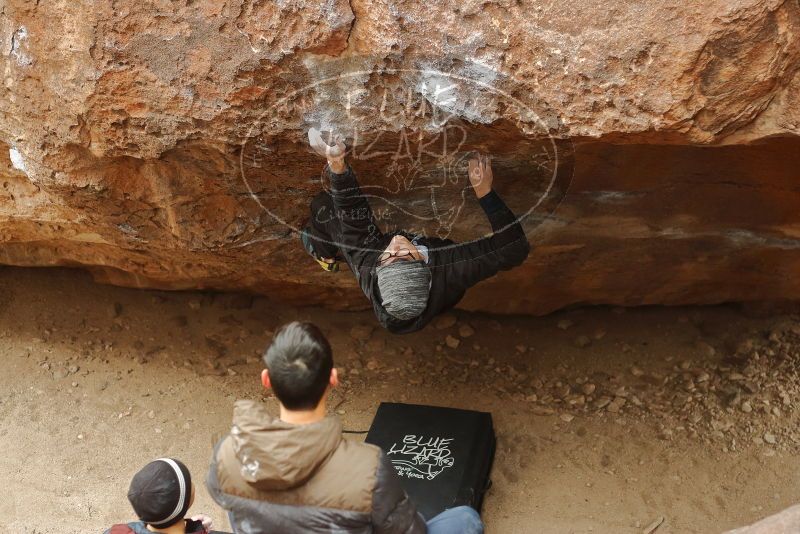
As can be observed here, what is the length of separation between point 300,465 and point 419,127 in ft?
3.07

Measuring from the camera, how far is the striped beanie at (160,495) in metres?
1.87

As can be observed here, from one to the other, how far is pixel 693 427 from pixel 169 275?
2.03 meters

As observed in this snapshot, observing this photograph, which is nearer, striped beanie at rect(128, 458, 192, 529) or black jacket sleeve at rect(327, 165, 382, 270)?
striped beanie at rect(128, 458, 192, 529)

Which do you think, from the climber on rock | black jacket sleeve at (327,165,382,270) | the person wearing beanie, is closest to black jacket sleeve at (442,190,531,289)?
the climber on rock

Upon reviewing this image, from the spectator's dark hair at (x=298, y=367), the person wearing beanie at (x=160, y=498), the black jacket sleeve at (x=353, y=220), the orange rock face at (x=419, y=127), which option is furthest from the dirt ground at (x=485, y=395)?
the spectator's dark hair at (x=298, y=367)

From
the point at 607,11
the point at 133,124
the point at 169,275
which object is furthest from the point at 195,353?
the point at 607,11

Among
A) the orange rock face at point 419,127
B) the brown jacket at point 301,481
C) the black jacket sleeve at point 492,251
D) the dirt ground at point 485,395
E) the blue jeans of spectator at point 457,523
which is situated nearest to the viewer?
the brown jacket at point 301,481

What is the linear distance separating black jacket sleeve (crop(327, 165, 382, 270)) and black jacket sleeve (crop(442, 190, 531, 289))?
0.22m

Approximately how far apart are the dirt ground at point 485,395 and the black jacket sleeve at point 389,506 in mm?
903

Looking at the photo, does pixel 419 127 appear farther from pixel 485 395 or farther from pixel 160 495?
pixel 485 395

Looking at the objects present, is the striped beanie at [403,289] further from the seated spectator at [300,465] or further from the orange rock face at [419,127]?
the seated spectator at [300,465]

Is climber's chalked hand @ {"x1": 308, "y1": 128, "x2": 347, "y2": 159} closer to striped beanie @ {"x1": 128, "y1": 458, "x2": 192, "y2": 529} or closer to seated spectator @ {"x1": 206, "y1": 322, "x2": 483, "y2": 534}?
seated spectator @ {"x1": 206, "y1": 322, "x2": 483, "y2": 534}

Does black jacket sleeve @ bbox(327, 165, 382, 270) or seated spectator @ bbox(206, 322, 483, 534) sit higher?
black jacket sleeve @ bbox(327, 165, 382, 270)

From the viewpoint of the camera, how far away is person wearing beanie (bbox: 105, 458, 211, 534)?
187 centimetres
